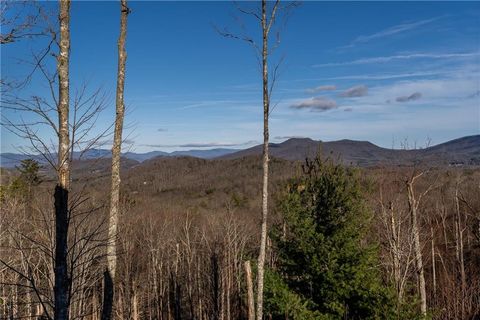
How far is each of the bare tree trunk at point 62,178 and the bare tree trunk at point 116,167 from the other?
5.51 ft

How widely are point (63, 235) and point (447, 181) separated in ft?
144

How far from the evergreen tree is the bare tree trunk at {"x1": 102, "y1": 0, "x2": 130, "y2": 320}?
5.70m

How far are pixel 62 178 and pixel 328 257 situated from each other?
854 centimetres

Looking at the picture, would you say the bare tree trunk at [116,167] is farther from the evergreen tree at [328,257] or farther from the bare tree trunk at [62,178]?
the evergreen tree at [328,257]

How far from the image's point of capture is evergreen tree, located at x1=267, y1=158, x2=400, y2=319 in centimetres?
1133

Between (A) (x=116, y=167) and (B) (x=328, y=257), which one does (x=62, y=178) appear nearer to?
(A) (x=116, y=167)

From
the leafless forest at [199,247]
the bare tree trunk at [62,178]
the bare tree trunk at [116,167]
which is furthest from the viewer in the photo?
the leafless forest at [199,247]

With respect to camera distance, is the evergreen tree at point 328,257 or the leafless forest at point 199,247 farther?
the evergreen tree at point 328,257

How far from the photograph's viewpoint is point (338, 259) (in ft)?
39.8

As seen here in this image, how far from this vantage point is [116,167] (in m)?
7.28

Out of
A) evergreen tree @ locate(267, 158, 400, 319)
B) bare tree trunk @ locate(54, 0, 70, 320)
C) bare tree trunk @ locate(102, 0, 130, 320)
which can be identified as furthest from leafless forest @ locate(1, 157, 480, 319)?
evergreen tree @ locate(267, 158, 400, 319)

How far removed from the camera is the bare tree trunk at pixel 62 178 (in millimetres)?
A: 4984

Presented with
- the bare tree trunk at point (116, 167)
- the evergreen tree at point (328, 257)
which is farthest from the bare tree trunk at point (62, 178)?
the evergreen tree at point (328, 257)

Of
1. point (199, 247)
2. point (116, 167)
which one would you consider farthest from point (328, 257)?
point (199, 247)
